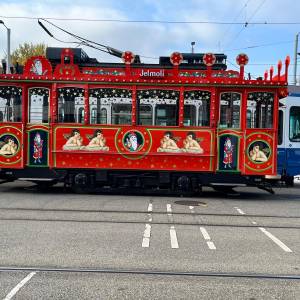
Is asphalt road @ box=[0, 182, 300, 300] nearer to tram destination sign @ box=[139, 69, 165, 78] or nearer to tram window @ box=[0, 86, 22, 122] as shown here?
tram window @ box=[0, 86, 22, 122]

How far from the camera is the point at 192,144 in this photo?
483 inches

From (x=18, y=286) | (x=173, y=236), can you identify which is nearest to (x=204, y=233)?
(x=173, y=236)

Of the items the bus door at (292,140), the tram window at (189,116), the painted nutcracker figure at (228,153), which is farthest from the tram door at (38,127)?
the bus door at (292,140)

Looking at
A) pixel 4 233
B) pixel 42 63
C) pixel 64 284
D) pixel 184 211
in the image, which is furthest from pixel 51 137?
pixel 64 284

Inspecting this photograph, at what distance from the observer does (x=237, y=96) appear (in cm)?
1230

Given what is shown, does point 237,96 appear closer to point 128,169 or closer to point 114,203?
point 128,169

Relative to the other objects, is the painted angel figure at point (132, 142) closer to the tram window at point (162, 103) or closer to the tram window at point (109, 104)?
the tram window at point (109, 104)

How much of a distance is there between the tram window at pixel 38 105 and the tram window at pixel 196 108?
12.3 feet

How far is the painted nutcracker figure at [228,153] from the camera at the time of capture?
12.3 meters

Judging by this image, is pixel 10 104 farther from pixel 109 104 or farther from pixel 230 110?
pixel 230 110

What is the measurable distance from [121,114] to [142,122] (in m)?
0.60

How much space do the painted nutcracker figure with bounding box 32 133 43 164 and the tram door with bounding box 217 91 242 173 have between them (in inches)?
188

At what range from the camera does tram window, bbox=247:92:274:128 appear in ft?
40.1

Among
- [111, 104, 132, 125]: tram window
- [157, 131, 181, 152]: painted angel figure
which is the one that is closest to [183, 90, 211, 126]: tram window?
[157, 131, 181, 152]: painted angel figure
